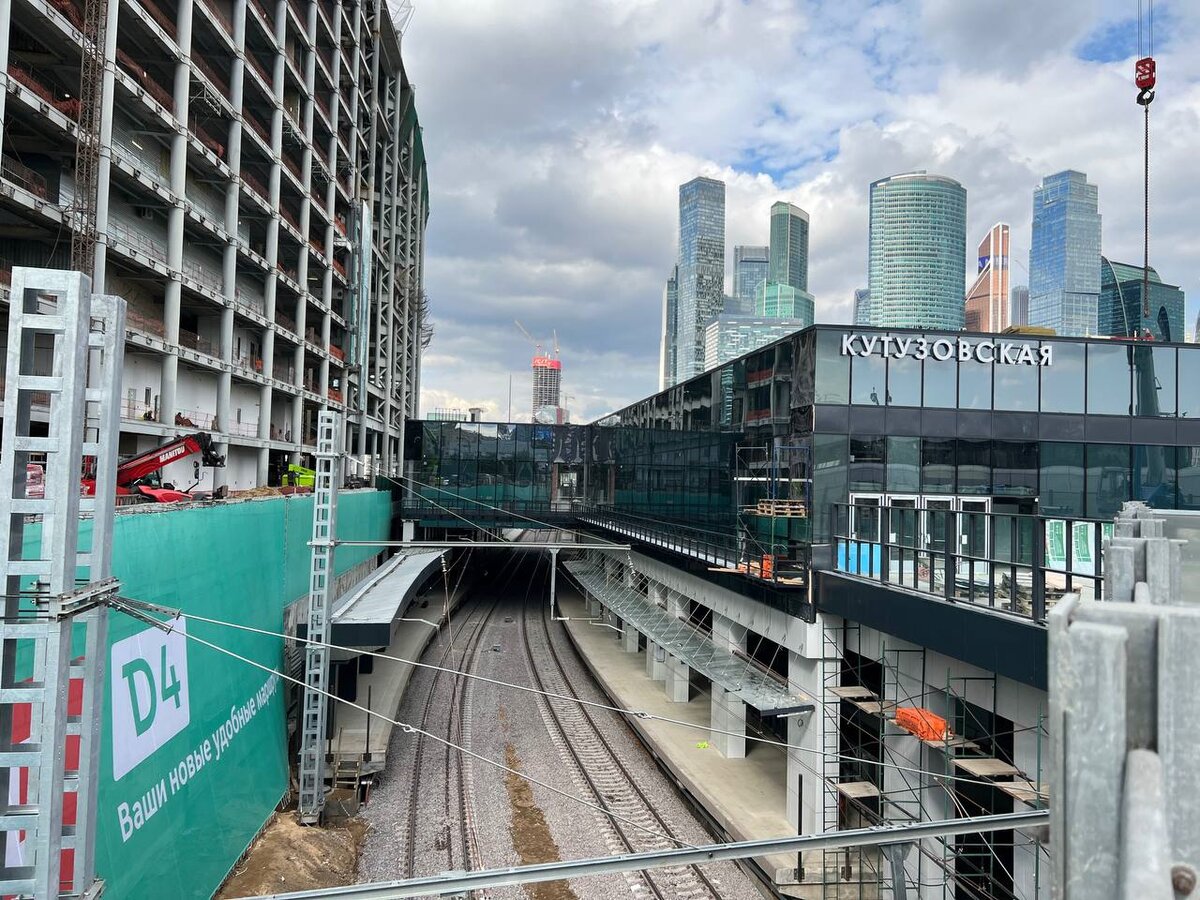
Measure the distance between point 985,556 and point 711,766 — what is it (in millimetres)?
11533

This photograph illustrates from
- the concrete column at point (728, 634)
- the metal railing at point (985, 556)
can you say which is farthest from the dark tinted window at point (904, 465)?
the concrete column at point (728, 634)

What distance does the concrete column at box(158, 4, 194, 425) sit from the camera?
90.2 feet

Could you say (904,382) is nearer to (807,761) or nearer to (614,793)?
(807,761)

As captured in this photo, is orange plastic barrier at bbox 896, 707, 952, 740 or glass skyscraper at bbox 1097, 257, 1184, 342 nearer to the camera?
orange plastic barrier at bbox 896, 707, 952, 740

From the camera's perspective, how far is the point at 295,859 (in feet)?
48.8

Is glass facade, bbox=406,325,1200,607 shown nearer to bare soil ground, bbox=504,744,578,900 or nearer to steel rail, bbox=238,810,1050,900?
bare soil ground, bbox=504,744,578,900

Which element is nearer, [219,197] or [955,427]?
[955,427]

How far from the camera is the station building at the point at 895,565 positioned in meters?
12.4

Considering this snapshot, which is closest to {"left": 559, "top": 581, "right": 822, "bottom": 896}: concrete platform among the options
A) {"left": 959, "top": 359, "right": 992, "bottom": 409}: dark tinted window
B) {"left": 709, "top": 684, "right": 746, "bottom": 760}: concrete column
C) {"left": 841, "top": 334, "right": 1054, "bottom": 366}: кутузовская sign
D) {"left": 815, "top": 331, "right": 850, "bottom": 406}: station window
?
{"left": 709, "top": 684, "right": 746, "bottom": 760}: concrete column

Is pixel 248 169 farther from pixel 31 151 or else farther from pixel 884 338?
pixel 884 338

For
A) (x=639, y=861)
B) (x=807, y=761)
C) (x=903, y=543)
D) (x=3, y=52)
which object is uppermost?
(x=3, y=52)

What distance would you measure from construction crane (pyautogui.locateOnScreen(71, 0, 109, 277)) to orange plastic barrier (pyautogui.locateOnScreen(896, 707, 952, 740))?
24693mm

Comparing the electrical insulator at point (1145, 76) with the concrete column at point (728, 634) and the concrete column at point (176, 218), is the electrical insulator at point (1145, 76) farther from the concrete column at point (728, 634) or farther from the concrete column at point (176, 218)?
the concrete column at point (176, 218)

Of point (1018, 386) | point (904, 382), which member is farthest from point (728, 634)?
point (1018, 386)
